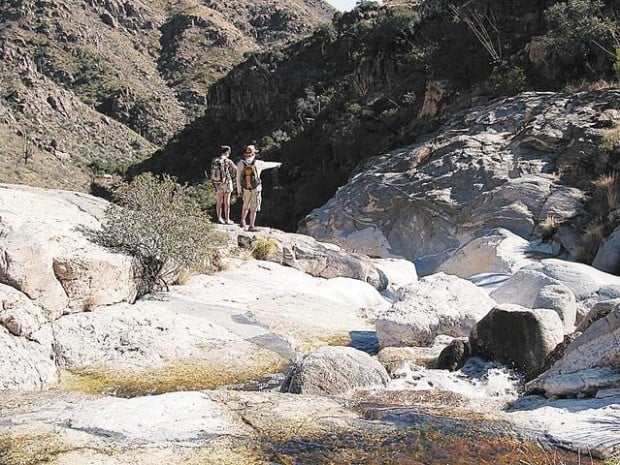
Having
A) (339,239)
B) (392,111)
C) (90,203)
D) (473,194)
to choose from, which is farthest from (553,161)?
(392,111)

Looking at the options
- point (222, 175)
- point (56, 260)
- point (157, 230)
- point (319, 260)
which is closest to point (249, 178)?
point (222, 175)

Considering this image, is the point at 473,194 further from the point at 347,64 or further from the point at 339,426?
the point at 347,64

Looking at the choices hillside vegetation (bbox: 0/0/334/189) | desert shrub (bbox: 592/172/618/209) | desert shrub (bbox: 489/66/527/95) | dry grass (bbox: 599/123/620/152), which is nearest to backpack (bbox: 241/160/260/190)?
desert shrub (bbox: 592/172/618/209)

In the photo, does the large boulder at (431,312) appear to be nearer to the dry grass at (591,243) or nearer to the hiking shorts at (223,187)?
the dry grass at (591,243)

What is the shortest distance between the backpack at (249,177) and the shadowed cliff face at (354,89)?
893 cm

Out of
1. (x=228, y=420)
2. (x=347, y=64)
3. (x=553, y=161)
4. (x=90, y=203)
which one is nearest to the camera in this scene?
(x=228, y=420)

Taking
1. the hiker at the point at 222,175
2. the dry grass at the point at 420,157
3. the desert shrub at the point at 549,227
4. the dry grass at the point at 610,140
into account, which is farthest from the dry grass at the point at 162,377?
the dry grass at the point at 420,157

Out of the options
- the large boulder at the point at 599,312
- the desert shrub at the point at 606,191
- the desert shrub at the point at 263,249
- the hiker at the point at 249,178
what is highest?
the desert shrub at the point at 606,191

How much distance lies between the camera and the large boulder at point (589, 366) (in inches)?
210

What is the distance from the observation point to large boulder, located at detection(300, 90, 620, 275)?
46.3 feet

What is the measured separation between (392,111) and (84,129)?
174 feet

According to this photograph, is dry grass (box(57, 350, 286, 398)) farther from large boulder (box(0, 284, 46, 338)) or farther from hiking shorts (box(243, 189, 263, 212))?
hiking shorts (box(243, 189, 263, 212))

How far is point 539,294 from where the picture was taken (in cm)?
862

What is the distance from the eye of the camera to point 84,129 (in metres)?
73.4
